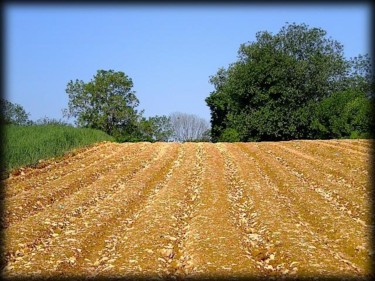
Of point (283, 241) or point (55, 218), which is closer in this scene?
point (283, 241)

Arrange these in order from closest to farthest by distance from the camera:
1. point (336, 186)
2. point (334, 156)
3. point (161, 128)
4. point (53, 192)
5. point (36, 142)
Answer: point (53, 192) → point (336, 186) → point (334, 156) → point (36, 142) → point (161, 128)

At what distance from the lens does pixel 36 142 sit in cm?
1733

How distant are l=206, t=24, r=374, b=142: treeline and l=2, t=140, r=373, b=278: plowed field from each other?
15371 mm

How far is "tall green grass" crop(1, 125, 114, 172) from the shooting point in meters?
15.4

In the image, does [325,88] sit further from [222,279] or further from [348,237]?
[222,279]

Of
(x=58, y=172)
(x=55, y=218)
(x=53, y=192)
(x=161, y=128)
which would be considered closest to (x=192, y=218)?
(x=55, y=218)

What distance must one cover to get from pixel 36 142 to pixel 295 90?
23.3 metres

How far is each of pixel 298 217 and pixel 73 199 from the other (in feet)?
18.6

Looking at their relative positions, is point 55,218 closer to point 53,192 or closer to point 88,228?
point 88,228

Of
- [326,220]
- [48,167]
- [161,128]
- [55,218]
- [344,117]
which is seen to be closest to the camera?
[326,220]

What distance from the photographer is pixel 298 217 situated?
9.32 m

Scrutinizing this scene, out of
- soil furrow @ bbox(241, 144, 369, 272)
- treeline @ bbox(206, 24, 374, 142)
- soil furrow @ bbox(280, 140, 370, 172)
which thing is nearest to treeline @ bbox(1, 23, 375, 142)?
treeline @ bbox(206, 24, 374, 142)

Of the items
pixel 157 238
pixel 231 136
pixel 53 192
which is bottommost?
pixel 157 238

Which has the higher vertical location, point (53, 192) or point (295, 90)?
point (295, 90)
